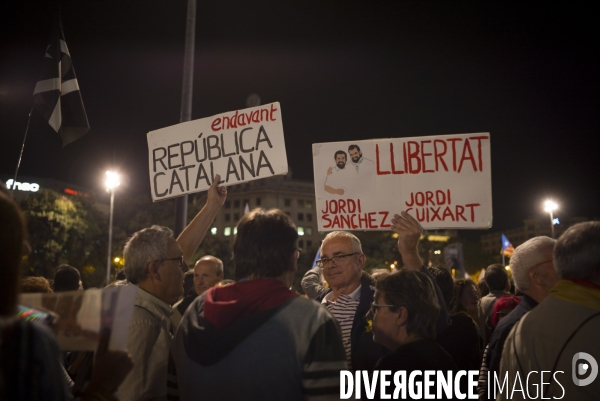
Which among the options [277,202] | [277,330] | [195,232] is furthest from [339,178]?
[277,202]

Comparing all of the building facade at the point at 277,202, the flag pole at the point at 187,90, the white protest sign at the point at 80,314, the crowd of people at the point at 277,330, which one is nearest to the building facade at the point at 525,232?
the building facade at the point at 277,202

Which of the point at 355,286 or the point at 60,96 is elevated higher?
the point at 60,96

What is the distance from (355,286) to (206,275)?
287cm

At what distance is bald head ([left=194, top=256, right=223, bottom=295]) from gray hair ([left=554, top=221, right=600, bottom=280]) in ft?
15.5

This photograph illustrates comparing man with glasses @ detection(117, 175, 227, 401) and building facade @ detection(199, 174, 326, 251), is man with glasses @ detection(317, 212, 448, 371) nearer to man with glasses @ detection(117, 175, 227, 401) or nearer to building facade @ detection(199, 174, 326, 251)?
man with glasses @ detection(117, 175, 227, 401)

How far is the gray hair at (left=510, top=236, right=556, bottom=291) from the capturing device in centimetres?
392

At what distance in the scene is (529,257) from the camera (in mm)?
3949

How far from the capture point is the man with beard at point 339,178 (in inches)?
213

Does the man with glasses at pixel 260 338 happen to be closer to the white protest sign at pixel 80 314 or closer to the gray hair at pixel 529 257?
the white protest sign at pixel 80 314

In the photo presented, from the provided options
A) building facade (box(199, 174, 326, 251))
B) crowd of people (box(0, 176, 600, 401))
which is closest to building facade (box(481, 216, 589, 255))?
building facade (box(199, 174, 326, 251))

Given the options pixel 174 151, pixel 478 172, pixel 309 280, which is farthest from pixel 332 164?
pixel 309 280

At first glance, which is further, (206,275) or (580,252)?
(206,275)

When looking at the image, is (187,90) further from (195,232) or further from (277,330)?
(277,330)

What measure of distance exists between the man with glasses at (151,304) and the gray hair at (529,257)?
2.46 meters
